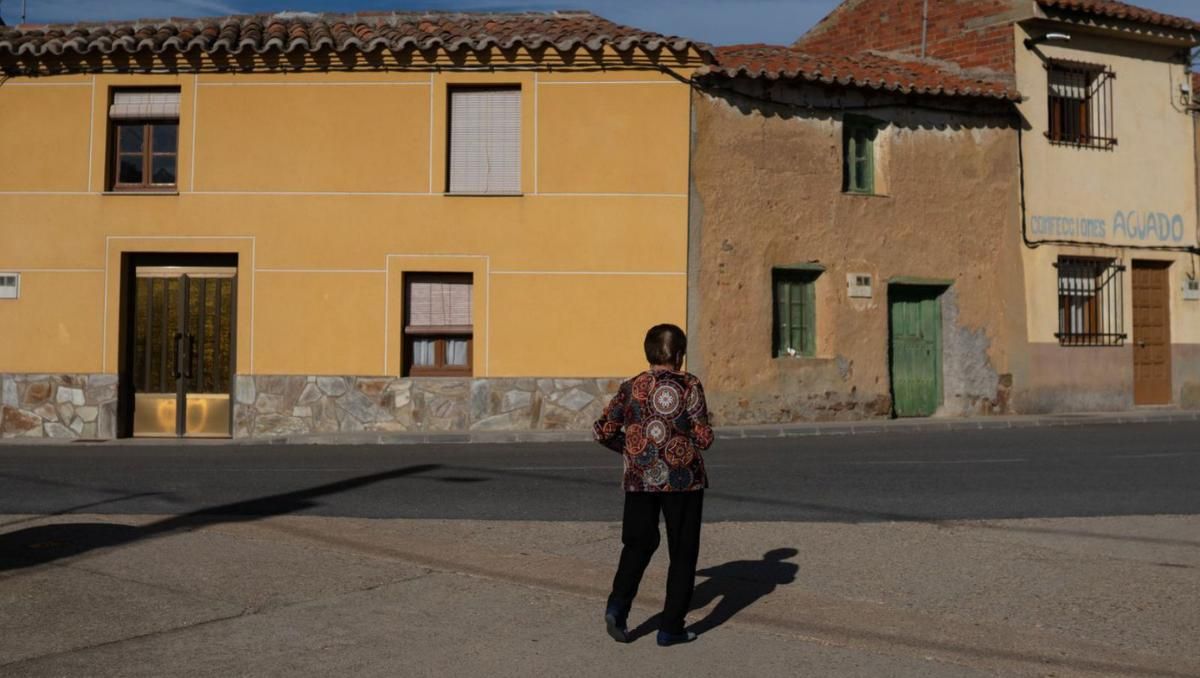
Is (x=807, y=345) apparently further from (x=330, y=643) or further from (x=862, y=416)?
(x=330, y=643)

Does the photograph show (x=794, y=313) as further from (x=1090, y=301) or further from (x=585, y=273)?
(x=1090, y=301)

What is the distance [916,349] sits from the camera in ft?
66.7

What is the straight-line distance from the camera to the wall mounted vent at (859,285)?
19.3 metres

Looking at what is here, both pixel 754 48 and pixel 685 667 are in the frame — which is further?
pixel 754 48

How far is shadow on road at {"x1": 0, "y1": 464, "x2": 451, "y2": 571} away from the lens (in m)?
7.22

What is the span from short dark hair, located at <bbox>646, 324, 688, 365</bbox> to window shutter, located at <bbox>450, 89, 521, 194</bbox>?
12.8 metres

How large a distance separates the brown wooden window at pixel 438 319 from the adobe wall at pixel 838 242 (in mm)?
3302

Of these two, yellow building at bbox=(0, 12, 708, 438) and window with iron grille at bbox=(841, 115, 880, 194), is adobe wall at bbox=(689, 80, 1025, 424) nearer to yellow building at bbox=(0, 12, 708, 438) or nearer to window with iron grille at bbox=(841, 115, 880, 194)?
window with iron grille at bbox=(841, 115, 880, 194)

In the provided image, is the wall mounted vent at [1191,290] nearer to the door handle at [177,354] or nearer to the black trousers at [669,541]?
the door handle at [177,354]

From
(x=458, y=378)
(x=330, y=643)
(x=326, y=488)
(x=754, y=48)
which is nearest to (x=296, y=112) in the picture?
(x=458, y=378)

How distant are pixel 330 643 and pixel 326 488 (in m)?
5.38

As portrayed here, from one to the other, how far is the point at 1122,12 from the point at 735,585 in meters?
18.2

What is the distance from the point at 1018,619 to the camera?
5859 millimetres

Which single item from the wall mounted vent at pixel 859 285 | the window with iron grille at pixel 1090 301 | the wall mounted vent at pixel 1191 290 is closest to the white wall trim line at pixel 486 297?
the wall mounted vent at pixel 859 285
